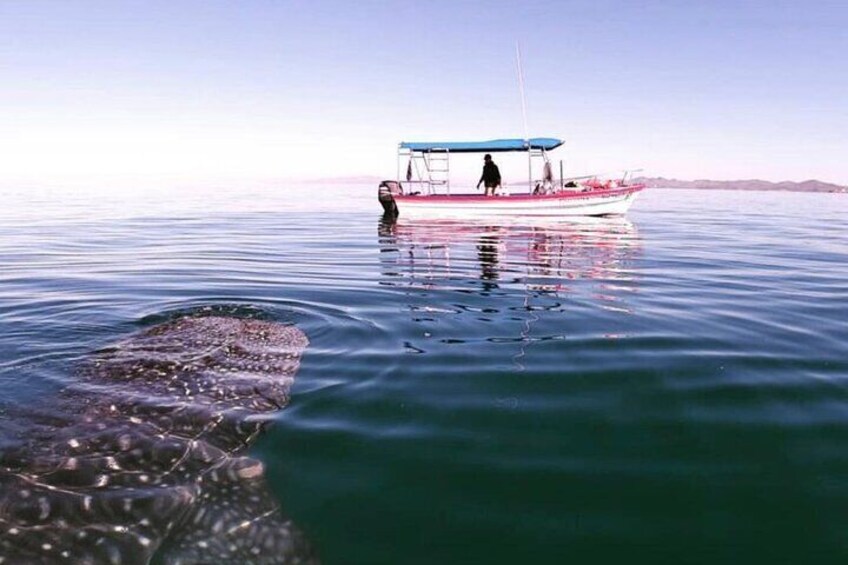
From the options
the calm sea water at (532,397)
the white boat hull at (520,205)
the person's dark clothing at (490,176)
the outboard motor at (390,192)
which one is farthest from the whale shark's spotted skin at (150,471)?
the outboard motor at (390,192)

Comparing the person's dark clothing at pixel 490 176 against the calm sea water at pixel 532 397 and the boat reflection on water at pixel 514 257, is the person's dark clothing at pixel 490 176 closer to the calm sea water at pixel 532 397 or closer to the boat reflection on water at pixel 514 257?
the boat reflection on water at pixel 514 257

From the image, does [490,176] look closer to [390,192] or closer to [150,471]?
[390,192]

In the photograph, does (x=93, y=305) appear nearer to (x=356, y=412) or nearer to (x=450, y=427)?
(x=356, y=412)

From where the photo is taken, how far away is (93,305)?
9.00 metres

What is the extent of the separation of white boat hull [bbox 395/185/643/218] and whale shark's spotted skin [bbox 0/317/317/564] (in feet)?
75.9

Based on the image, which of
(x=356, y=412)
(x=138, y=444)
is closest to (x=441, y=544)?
(x=356, y=412)

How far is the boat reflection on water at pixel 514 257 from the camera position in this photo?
36.0 feet

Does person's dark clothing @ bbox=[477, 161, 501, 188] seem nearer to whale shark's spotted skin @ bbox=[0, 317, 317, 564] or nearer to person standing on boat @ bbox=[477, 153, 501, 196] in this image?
person standing on boat @ bbox=[477, 153, 501, 196]

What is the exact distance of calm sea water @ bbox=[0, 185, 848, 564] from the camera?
3270 mm

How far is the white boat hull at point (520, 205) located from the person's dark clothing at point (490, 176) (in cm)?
144

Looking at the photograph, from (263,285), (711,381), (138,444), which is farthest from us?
(263,285)

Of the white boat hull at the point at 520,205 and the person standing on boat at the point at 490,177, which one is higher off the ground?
the person standing on boat at the point at 490,177

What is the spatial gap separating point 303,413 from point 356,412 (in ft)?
1.57

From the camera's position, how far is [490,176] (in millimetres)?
28703
